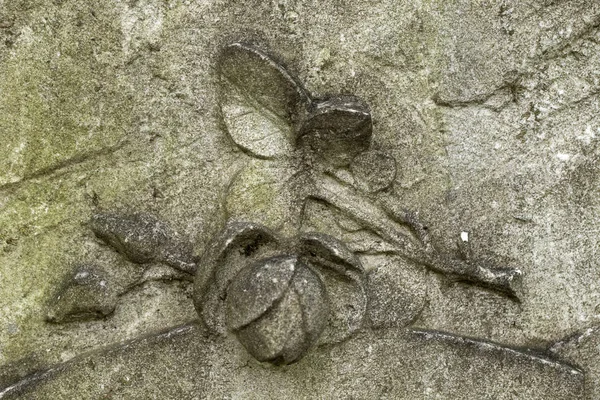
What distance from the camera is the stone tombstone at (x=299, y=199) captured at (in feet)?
6.17

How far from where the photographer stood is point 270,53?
196cm

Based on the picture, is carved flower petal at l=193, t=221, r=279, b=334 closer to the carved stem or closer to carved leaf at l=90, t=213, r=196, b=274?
carved leaf at l=90, t=213, r=196, b=274

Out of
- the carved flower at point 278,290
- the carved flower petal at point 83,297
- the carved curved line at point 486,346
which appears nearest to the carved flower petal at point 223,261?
the carved flower at point 278,290

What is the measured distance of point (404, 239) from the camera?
2.04 m

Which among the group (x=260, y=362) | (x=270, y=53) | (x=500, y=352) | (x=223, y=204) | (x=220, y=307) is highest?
(x=270, y=53)

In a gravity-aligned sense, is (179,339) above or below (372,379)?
above

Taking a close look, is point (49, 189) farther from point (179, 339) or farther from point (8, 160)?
point (179, 339)

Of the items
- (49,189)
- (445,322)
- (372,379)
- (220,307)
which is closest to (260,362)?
(220,307)

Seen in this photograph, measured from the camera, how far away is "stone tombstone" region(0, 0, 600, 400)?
6.17 feet

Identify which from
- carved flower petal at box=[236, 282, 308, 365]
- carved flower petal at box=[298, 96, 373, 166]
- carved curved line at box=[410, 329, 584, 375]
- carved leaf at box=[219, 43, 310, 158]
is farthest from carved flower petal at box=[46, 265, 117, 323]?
carved curved line at box=[410, 329, 584, 375]

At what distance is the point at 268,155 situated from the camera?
197 cm

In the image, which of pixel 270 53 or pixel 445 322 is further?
pixel 445 322

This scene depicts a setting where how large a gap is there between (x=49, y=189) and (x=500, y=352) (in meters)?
1.14

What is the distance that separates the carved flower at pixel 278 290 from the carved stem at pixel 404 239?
4.1 inches
